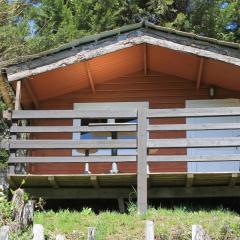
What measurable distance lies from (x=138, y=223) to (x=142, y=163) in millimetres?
1785

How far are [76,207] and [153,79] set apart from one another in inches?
167

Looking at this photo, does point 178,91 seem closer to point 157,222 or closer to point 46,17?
point 157,222

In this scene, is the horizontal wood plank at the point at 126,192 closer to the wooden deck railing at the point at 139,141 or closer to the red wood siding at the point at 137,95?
the wooden deck railing at the point at 139,141

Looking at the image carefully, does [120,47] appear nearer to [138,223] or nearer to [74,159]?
[74,159]

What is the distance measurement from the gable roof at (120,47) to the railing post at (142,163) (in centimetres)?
200

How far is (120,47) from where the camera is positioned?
12.5 metres

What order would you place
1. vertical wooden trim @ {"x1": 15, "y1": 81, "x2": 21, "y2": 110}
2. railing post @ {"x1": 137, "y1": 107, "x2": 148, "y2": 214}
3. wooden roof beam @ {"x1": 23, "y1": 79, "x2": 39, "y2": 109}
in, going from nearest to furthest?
railing post @ {"x1": 137, "y1": 107, "x2": 148, "y2": 214}, vertical wooden trim @ {"x1": 15, "y1": 81, "x2": 21, "y2": 110}, wooden roof beam @ {"x1": 23, "y1": 79, "x2": 39, "y2": 109}

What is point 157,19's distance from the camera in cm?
2422

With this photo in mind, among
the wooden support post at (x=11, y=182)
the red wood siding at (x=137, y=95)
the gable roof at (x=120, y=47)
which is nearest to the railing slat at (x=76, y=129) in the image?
the wooden support post at (x=11, y=182)

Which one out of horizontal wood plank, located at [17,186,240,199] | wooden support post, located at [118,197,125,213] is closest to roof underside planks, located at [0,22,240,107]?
horizontal wood plank, located at [17,186,240,199]

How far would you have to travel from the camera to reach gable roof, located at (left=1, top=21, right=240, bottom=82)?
12133 millimetres

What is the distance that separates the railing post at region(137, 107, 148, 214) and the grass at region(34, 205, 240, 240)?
0.67 feet

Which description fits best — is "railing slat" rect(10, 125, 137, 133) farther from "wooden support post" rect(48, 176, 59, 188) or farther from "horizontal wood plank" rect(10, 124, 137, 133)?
"wooden support post" rect(48, 176, 59, 188)

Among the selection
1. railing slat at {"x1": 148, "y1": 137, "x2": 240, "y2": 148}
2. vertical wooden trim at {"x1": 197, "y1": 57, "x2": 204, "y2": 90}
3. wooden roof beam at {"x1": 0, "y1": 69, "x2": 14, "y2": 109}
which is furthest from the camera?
vertical wooden trim at {"x1": 197, "y1": 57, "x2": 204, "y2": 90}
